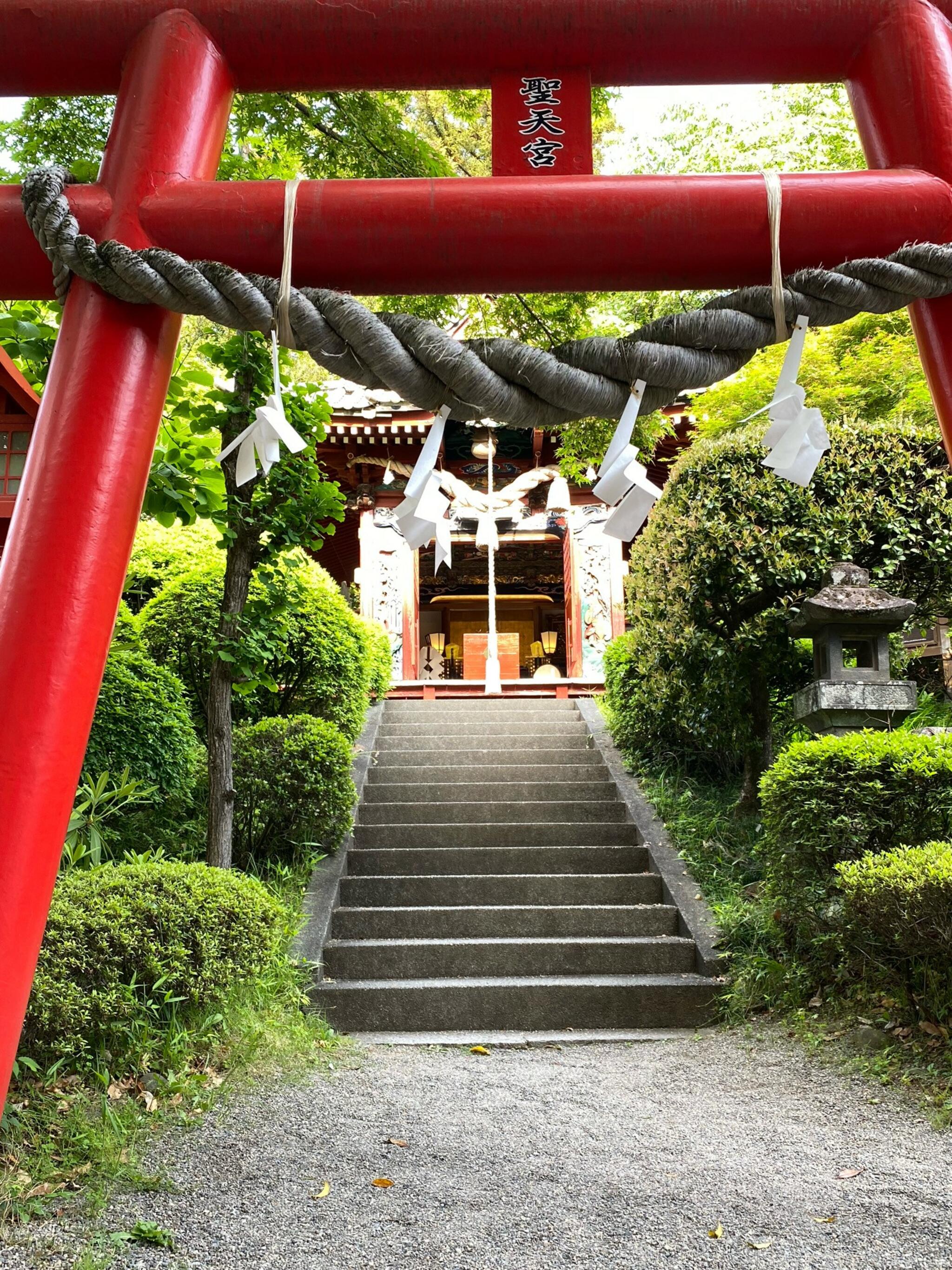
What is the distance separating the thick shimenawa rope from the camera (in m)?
1.98

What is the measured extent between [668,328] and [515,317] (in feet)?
14.3

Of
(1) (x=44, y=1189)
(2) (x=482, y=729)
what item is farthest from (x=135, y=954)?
(2) (x=482, y=729)

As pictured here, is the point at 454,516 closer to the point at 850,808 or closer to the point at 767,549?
the point at 767,549

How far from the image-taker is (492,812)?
765 centimetres

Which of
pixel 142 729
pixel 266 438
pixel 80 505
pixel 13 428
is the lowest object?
pixel 80 505

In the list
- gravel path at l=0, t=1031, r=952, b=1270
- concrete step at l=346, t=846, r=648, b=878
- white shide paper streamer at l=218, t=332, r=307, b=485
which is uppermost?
white shide paper streamer at l=218, t=332, r=307, b=485

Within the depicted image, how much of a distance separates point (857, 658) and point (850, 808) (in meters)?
1.45

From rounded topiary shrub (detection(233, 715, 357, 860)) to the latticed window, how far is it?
2228mm

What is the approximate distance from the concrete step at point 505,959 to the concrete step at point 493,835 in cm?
150

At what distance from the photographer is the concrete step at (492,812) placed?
7.62 m

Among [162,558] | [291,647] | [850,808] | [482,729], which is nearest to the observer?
[850,808]

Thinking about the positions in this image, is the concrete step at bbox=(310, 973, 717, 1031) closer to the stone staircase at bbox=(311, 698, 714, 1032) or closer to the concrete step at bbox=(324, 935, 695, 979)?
the stone staircase at bbox=(311, 698, 714, 1032)

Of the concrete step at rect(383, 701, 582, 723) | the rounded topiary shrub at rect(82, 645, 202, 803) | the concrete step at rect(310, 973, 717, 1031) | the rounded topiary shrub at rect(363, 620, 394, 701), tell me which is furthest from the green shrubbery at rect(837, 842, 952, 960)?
the concrete step at rect(383, 701, 582, 723)

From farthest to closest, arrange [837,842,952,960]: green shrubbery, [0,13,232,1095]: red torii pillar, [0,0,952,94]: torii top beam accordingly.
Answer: [837,842,952,960]: green shrubbery → [0,0,952,94]: torii top beam → [0,13,232,1095]: red torii pillar
